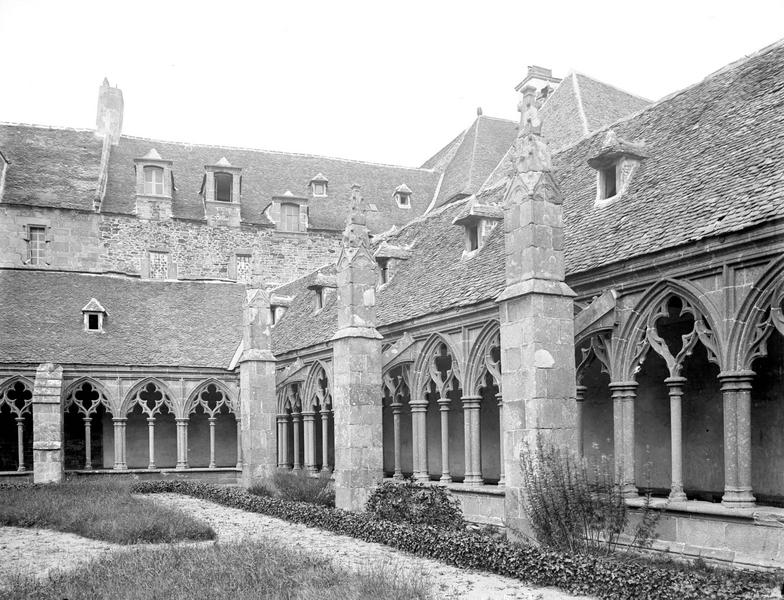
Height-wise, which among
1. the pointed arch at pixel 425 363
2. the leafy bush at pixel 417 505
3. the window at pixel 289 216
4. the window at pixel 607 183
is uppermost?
the window at pixel 289 216

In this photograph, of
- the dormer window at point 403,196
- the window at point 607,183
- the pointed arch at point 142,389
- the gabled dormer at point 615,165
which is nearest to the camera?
the gabled dormer at point 615,165

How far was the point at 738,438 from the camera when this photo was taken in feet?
33.0

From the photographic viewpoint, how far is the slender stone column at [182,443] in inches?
1033

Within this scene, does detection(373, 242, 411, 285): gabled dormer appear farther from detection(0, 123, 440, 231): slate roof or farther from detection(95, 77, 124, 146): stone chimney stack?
detection(95, 77, 124, 146): stone chimney stack

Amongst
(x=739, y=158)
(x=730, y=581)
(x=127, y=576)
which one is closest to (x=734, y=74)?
(x=739, y=158)

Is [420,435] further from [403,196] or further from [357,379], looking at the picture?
[403,196]

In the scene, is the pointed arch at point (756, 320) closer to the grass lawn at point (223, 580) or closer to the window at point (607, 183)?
the grass lawn at point (223, 580)

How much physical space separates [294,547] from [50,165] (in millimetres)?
25419

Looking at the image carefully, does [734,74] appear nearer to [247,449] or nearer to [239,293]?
[247,449]

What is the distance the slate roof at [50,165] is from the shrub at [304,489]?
58.7 ft

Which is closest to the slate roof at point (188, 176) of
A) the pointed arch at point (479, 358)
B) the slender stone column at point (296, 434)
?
the slender stone column at point (296, 434)

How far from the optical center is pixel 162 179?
33.1m

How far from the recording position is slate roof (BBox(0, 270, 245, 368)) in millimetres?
25703

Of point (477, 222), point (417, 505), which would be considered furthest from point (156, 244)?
point (417, 505)
